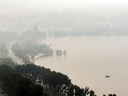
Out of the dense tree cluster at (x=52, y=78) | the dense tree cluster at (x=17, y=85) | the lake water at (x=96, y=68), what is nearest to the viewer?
the dense tree cluster at (x=17, y=85)

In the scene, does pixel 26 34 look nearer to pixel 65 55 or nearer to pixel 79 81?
pixel 65 55

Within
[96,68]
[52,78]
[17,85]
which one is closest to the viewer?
[17,85]

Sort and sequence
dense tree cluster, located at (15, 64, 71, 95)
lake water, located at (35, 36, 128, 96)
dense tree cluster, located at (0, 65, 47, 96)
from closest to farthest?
1. dense tree cluster, located at (0, 65, 47, 96)
2. dense tree cluster, located at (15, 64, 71, 95)
3. lake water, located at (35, 36, 128, 96)

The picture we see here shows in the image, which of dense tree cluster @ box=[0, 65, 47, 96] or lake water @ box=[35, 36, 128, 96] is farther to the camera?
lake water @ box=[35, 36, 128, 96]

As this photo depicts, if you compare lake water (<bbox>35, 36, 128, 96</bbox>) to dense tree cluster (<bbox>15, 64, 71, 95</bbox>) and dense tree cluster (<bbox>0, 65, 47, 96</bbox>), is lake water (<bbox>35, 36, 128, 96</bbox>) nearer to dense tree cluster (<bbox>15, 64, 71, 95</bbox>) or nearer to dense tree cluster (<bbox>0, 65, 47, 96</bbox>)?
dense tree cluster (<bbox>15, 64, 71, 95</bbox>)

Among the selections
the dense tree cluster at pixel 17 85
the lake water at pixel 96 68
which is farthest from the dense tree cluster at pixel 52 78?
the lake water at pixel 96 68

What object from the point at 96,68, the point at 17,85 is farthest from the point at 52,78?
the point at 96,68

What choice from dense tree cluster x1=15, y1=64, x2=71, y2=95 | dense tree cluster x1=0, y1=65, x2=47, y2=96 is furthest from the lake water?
dense tree cluster x1=0, y1=65, x2=47, y2=96

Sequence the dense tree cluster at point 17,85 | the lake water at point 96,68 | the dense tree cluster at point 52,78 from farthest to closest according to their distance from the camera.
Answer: the lake water at point 96,68
the dense tree cluster at point 52,78
the dense tree cluster at point 17,85

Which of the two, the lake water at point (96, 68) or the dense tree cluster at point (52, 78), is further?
the lake water at point (96, 68)

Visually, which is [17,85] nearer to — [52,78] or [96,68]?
[52,78]

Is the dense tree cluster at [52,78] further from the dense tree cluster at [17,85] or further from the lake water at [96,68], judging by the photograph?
the lake water at [96,68]

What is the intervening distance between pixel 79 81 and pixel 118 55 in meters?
7.64

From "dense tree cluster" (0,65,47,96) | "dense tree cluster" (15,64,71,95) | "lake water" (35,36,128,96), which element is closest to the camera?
"dense tree cluster" (0,65,47,96)
